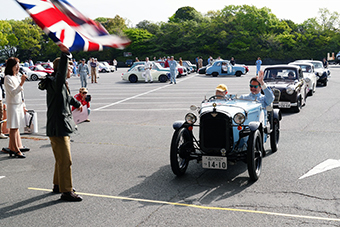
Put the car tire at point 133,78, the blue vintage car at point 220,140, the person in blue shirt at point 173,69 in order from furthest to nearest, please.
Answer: the car tire at point 133,78
the person in blue shirt at point 173,69
the blue vintage car at point 220,140

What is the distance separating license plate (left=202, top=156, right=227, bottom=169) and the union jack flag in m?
2.31

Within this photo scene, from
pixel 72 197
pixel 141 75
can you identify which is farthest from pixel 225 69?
pixel 72 197

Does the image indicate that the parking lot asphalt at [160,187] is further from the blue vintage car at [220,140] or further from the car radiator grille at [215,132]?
the car radiator grille at [215,132]

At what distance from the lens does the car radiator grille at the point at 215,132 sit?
6.33m

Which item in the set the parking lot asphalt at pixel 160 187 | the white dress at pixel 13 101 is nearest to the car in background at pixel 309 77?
the parking lot asphalt at pixel 160 187

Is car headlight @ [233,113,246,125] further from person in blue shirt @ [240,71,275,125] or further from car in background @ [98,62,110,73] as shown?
car in background @ [98,62,110,73]

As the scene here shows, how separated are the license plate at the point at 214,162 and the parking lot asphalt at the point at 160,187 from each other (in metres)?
0.31

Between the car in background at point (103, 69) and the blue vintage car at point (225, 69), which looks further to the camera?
the car in background at point (103, 69)

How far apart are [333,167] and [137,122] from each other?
6.83 meters

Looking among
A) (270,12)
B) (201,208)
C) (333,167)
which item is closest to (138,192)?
(201,208)

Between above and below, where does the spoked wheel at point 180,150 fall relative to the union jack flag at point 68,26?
below

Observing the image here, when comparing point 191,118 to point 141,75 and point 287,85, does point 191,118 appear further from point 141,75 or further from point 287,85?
point 141,75

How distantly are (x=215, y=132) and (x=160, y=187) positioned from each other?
131cm

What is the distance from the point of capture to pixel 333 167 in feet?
22.9
